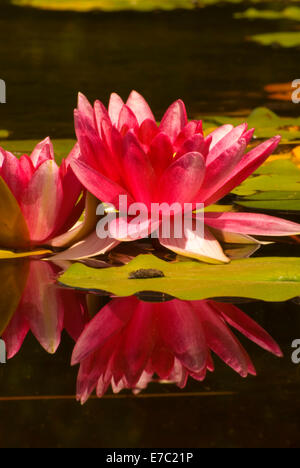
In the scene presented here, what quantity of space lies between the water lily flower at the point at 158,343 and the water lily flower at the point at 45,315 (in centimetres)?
4

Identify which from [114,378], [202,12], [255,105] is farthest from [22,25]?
[114,378]

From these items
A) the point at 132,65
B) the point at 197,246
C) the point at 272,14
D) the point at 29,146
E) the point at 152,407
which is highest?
the point at 272,14

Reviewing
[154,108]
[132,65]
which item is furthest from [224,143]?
[132,65]

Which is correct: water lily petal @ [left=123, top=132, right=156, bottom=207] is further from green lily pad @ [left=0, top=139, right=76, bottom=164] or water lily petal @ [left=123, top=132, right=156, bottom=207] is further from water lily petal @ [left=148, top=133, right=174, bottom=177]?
green lily pad @ [left=0, top=139, right=76, bottom=164]

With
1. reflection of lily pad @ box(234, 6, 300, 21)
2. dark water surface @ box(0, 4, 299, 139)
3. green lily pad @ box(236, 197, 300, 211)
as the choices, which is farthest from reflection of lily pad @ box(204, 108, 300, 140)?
reflection of lily pad @ box(234, 6, 300, 21)

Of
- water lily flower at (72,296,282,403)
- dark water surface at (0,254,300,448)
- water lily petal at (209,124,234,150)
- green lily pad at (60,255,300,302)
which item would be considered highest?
water lily petal at (209,124,234,150)

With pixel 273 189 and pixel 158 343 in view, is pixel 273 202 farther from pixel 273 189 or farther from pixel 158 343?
pixel 158 343

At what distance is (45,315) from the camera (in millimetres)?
1555

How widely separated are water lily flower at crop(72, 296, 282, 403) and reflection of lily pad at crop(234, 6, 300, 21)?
9238mm

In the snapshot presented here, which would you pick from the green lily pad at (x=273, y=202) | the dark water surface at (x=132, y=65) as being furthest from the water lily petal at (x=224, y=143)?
the dark water surface at (x=132, y=65)

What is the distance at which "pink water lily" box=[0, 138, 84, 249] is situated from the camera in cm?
183

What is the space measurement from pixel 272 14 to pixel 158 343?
1020cm
